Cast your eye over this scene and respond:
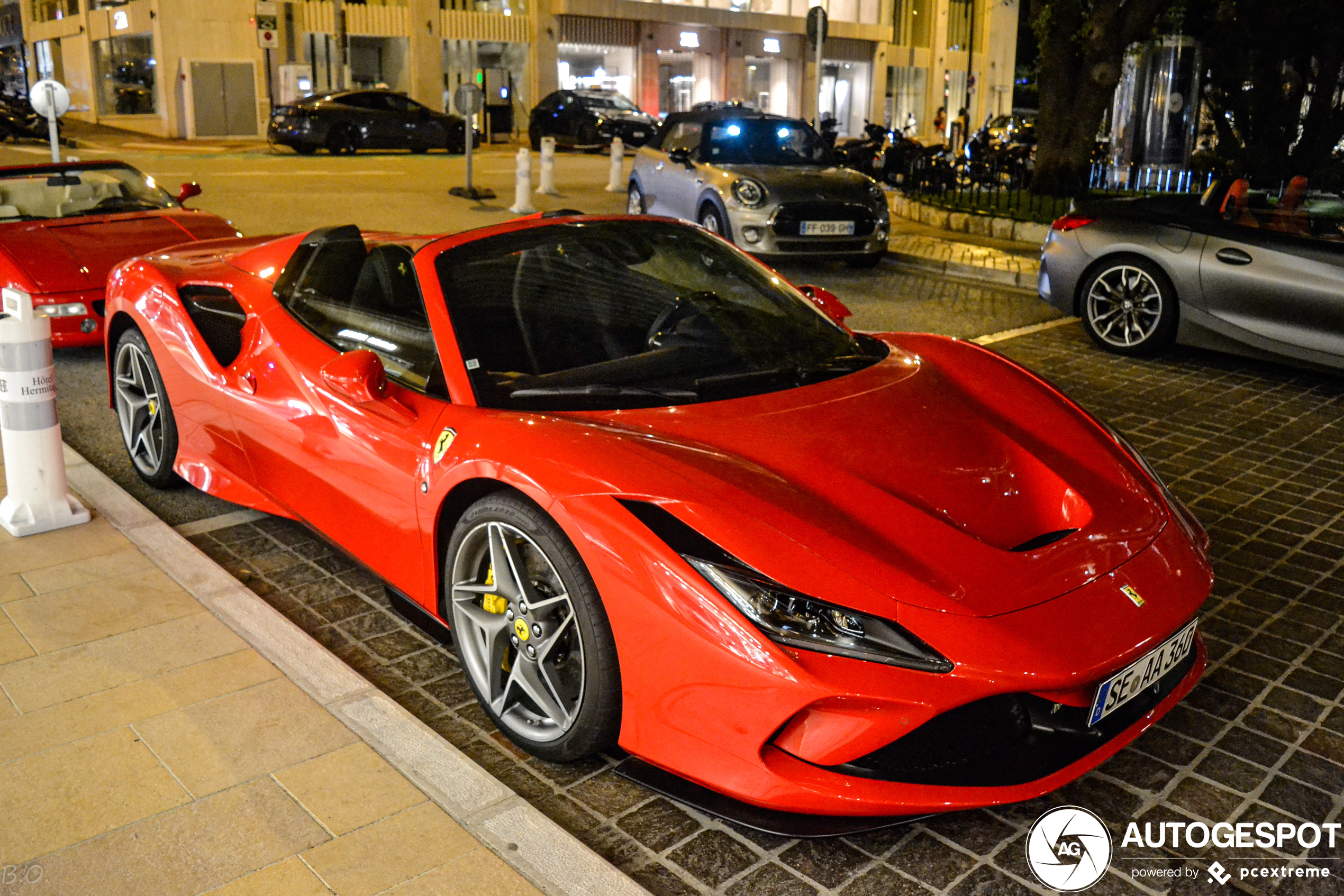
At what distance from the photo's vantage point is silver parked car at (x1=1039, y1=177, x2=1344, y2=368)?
23.0 feet

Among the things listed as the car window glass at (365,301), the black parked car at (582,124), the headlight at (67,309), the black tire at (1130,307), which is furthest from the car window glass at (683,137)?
the black parked car at (582,124)

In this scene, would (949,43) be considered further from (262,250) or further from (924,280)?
(262,250)

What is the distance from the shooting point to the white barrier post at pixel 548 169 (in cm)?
1811

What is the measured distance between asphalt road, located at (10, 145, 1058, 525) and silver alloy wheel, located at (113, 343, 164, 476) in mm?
191

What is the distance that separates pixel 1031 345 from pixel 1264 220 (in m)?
1.77

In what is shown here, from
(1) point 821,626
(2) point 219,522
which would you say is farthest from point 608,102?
(1) point 821,626

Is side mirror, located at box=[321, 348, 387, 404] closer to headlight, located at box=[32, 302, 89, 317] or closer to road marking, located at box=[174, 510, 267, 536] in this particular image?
road marking, located at box=[174, 510, 267, 536]

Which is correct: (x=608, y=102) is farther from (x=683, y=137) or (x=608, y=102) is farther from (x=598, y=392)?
(x=598, y=392)

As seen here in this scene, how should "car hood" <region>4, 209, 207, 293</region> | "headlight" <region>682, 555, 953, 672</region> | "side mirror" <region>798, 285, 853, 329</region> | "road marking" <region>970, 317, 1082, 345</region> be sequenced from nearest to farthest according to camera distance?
"headlight" <region>682, 555, 953, 672</region> → "side mirror" <region>798, 285, 853, 329</region> → "car hood" <region>4, 209, 207, 293</region> → "road marking" <region>970, 317, 1082, 345</region>

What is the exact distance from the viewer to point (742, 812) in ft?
8.63

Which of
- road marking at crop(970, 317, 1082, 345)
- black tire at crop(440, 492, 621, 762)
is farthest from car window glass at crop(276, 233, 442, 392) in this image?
road marking at crop(970, 317, 1082, 345)

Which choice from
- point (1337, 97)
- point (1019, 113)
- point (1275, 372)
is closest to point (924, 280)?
point (1275, 372)

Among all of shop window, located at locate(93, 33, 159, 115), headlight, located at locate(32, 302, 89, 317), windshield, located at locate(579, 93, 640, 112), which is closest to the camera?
headlight, located at locate(32, 302, 89, 317)

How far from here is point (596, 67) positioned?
43844mm
